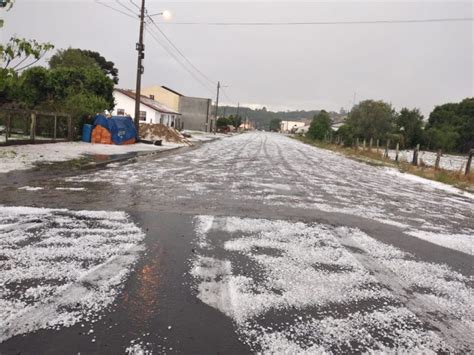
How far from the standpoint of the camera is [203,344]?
2551 millimetres

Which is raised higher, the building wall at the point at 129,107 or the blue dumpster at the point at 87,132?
the building wall at the point at 129,107

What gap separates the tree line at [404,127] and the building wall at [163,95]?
26.7 meters

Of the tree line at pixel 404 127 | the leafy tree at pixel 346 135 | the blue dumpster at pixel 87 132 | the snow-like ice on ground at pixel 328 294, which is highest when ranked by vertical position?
the tree line at pixel 404 127

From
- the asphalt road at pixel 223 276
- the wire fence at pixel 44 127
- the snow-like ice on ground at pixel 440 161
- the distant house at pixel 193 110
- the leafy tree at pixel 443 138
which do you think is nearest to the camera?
the asphalt road at pixel 223 276

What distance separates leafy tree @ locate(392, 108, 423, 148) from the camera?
6275 cm

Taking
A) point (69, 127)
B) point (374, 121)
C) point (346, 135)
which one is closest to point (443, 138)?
point (374, 121)

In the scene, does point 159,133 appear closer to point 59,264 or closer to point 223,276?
point 59,264

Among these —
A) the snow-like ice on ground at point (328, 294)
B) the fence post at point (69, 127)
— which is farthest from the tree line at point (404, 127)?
the snow-like ice on ground at point (328, 294)

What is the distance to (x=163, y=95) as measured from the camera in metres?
68.7

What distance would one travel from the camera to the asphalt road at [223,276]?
105 inches

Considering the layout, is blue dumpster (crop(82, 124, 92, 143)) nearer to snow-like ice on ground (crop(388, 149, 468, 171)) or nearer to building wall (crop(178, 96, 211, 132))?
snow-like ice on ground (crop(388, 149, 468, 171))

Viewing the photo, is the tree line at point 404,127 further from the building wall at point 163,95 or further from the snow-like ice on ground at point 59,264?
the snow-like ice on ground at point 59,264

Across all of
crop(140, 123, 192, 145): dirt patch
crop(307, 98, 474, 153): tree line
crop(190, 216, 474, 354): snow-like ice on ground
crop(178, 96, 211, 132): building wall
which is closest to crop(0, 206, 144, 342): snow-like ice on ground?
crop(190, 216, 474, 354): snow-like ice on ground

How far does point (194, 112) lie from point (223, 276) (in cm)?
7154
